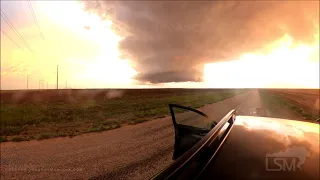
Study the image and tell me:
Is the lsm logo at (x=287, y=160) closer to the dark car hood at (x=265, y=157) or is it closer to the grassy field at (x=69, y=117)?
the dark car hood at (x=265, y=157)

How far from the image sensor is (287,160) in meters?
2.15

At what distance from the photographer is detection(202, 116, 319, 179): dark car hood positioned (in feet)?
6.42

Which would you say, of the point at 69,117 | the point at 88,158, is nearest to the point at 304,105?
the point at 69,117

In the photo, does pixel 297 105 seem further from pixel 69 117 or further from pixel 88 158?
pixel 88 158

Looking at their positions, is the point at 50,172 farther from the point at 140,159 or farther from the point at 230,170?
the point at 230,170

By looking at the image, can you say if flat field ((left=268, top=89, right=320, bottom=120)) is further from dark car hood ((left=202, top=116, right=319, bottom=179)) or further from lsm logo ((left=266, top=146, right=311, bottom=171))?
lsm logo ((left=266, top=146, right=311, bottom=171))

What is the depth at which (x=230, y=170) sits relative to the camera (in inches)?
78.9

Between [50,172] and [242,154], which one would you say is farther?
[50,172]

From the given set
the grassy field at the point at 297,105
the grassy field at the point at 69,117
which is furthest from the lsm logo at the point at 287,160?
the grassy field at the point at 297,105

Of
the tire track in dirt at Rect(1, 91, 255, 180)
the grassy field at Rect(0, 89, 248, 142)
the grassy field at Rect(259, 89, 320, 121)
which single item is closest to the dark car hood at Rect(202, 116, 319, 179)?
the tire track in dirt at Rect(1, 91, 255, 180)

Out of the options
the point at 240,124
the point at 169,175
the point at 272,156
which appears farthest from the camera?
the point at 240,124

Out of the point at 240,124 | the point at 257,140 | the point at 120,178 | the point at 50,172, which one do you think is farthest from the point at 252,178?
the point at 50,172

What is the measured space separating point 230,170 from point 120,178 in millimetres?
4822

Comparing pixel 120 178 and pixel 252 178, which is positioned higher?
pixel 252 178
